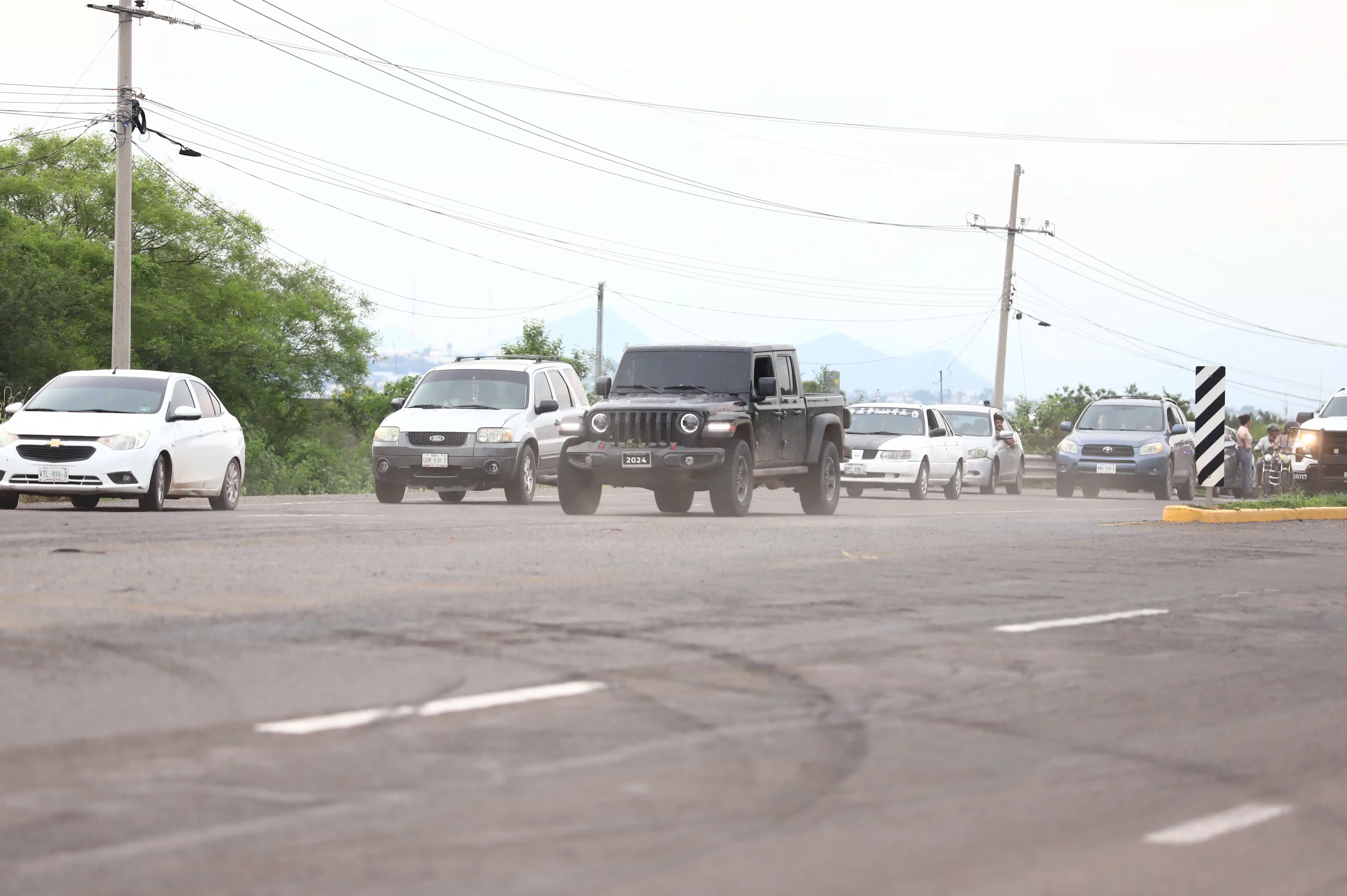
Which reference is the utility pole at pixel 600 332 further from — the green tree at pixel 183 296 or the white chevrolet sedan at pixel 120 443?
the white chevrolet sedan at pixel 120 443

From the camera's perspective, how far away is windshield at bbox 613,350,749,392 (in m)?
20.6

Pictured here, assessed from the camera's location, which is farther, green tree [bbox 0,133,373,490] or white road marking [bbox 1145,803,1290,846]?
green tree [bbox 0,133,373,490]

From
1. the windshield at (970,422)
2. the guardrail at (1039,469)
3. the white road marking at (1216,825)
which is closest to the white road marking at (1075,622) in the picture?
the white road marking at (1216,825)

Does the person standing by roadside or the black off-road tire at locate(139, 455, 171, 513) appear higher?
the person standing by roadside

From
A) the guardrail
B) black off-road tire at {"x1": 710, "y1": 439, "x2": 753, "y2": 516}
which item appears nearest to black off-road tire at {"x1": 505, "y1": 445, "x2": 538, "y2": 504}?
black off-road tire at {"x1": 710, "y1": 439, "x2": 753, "y2": 516}

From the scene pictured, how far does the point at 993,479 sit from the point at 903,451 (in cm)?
579

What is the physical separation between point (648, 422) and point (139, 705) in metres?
13.8

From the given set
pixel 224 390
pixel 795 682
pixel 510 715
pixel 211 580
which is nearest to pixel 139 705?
pixel 510 715

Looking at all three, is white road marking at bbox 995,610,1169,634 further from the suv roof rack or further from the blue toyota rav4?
the blue toyota rav4

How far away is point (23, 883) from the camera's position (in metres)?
3.92

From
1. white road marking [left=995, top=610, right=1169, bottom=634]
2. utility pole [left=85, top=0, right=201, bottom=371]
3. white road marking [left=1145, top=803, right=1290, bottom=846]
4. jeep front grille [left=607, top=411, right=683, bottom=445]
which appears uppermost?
utility pole [left=85, top=0, right=201, bottom=371]

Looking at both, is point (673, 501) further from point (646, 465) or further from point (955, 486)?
point (955, 486)

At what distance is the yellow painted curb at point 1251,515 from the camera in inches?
801

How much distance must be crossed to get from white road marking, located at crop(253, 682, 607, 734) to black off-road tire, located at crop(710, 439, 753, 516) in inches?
506
